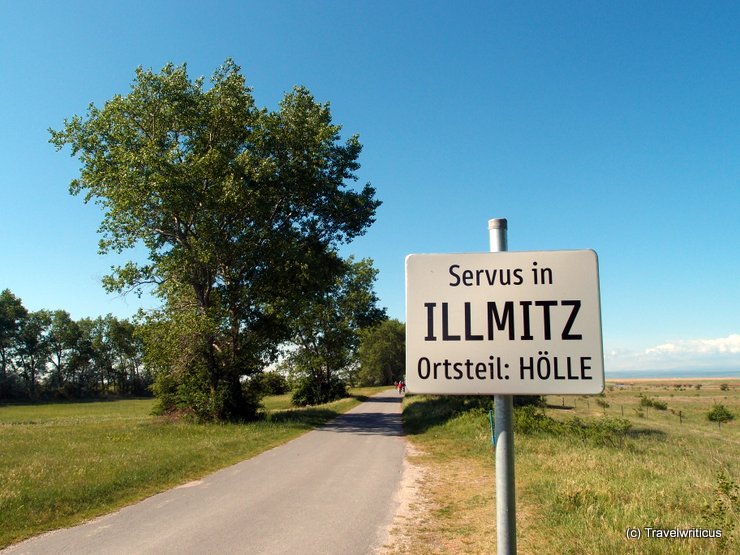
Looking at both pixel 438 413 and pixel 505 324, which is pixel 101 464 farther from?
pixel 438 413

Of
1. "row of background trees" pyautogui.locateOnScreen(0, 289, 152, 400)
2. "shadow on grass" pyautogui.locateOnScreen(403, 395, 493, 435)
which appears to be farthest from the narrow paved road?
"row of background trees" pyautogui.locateOnScreen(0, 289, 152, 400)

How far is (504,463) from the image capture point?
97.2 inches

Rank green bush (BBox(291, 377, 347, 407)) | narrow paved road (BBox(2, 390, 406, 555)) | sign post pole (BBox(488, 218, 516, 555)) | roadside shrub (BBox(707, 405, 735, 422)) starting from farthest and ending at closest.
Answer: green bush (BBox(291, 377, 347, 407))
roadside shrub (BBox(707, 405, 735, 422))
narrow paved road (BBox(2, 390, 406, 555))
sign post pole (BBox(488, 218, 516, 555))

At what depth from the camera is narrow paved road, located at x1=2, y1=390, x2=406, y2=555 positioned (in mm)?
7188

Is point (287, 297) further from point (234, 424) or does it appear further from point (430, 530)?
point (430, 530)

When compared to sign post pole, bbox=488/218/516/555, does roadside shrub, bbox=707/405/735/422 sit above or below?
below

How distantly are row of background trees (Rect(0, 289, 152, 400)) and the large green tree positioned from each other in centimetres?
8178

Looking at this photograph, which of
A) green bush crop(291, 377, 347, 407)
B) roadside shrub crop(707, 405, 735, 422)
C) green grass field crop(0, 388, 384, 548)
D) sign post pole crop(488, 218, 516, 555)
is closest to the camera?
sign post pole crop(488, 218, 516, 555)

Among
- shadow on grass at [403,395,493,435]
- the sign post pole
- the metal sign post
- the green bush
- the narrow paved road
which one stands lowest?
the green bush

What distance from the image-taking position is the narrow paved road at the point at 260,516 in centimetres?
719

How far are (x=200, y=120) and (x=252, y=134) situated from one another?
8.57 feet

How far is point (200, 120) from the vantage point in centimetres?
2492

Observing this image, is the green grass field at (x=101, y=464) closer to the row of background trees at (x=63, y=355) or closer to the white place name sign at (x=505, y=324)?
the white place name sign at (x=505, y=324)

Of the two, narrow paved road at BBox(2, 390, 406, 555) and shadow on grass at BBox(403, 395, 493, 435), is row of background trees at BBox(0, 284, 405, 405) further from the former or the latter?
narrow paved road at BBox(2, 390, 406, 555)
